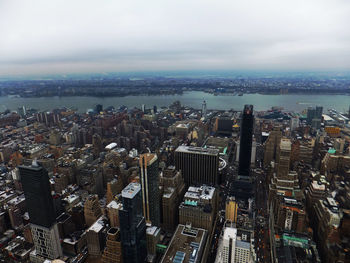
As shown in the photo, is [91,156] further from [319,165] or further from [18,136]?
[319,165]

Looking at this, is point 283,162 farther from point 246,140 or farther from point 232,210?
point 232,210

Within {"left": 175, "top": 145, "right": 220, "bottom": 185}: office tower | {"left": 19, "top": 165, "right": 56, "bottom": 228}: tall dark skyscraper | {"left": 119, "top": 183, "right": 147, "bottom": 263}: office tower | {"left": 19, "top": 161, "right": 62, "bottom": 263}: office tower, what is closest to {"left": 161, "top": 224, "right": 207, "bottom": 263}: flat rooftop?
{"left": 119, "top": 183, "right": 147, "bottom": 263}: office tower

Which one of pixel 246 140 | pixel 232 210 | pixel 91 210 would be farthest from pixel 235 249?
pixel 246 140

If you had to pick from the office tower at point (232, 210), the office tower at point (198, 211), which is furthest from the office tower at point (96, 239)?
the office tower at point (232, 210)

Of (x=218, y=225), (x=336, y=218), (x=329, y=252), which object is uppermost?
(x=336, y=218)

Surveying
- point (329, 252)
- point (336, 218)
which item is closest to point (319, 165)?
point (336, 218)
